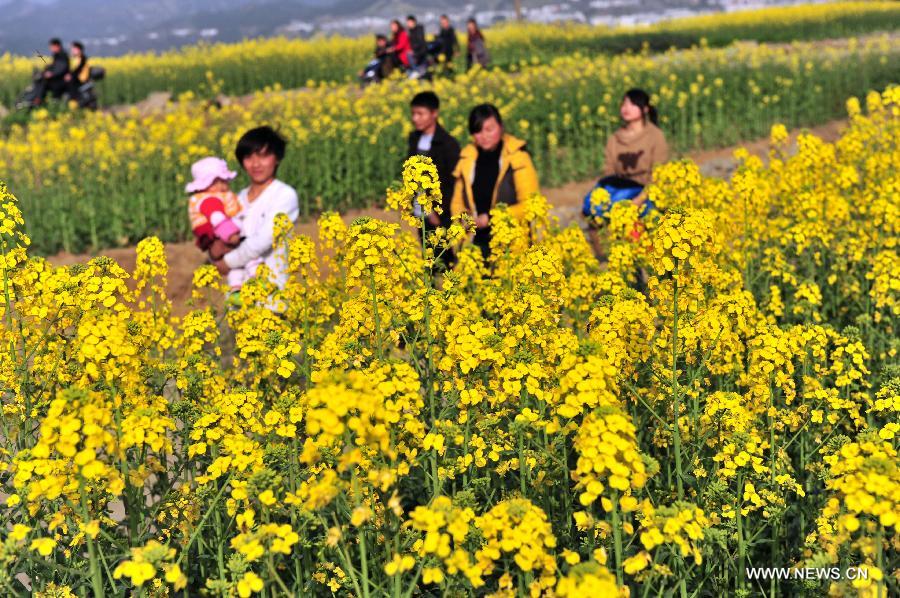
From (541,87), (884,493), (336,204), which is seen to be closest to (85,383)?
(884,493)

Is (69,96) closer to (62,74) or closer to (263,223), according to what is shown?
(62,74)

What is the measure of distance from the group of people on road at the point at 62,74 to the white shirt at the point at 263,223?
18.2 metres

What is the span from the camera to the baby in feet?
21.4

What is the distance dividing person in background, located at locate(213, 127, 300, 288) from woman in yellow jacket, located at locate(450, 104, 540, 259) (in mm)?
1495

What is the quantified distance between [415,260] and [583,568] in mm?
3211

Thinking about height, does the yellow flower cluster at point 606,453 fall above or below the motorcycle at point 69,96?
below

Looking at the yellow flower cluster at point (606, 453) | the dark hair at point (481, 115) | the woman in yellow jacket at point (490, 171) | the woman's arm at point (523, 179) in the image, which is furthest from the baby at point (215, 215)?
the yellow flower cluster at point (606, 453)

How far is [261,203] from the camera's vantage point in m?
6.46

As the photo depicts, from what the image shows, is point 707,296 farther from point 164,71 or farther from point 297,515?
point 164,71

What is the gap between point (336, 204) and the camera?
41.9 ft

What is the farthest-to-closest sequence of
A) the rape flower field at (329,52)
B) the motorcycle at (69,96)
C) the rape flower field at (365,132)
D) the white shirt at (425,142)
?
the rape flower field at (329,52), the motorcycle at (69,96), the rape flower field at (365,132), the white shirt at (425,142)

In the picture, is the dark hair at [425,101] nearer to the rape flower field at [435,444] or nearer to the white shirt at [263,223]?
the white shirt at [263,223]

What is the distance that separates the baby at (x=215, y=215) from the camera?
21.4 feet

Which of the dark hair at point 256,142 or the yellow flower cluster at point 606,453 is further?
the dark hair at point 256,142
